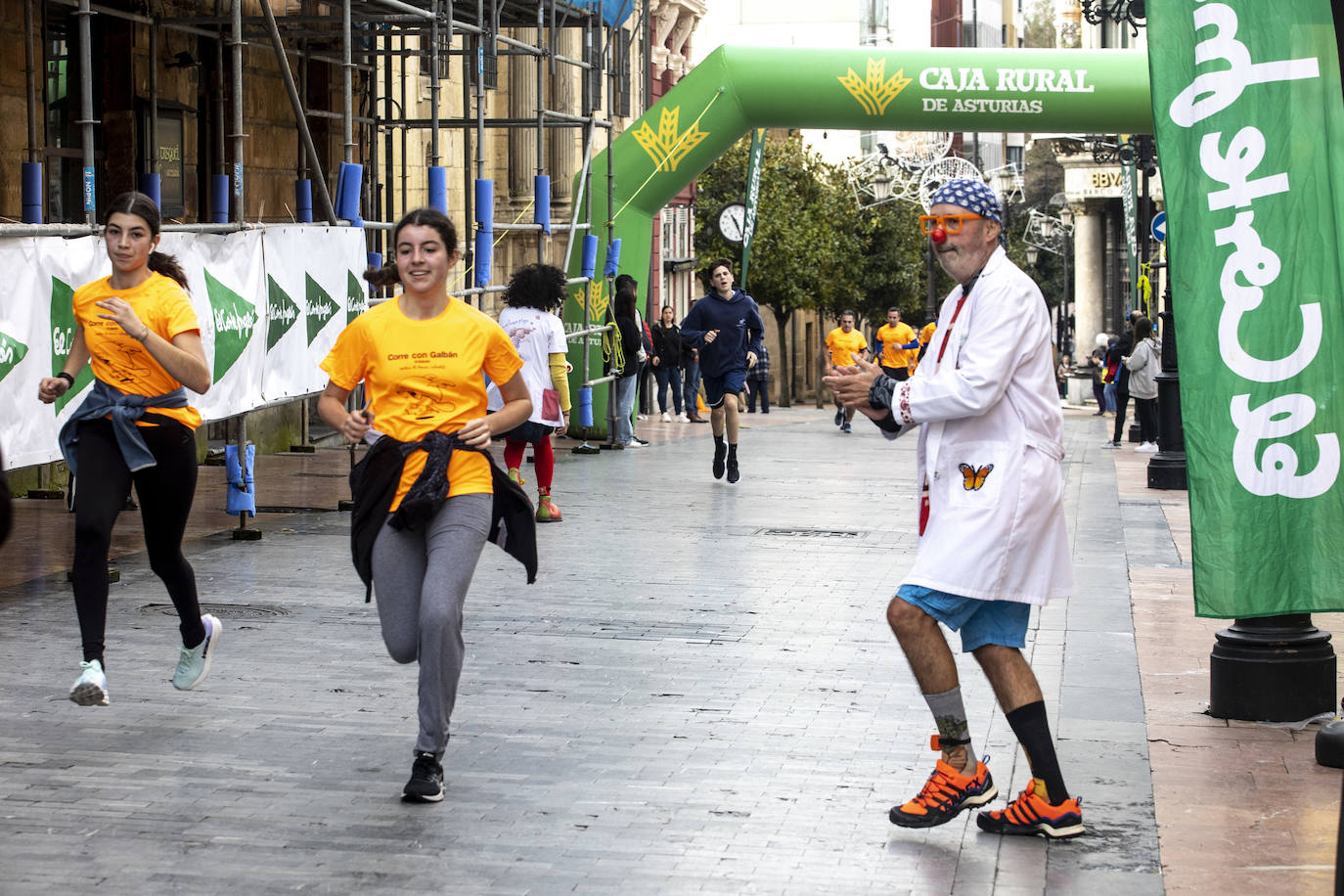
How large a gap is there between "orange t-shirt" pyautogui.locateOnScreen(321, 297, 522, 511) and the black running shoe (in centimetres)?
78

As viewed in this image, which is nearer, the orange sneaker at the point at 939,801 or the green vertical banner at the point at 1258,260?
the orange sneaker at the point at 939,801

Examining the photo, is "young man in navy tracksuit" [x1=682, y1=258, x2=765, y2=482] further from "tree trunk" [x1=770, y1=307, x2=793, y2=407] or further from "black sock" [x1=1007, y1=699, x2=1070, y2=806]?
"tree trunk" [x1=770, y1=307, x2=793, y2=407]

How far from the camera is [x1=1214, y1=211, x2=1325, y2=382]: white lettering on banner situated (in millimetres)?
6051

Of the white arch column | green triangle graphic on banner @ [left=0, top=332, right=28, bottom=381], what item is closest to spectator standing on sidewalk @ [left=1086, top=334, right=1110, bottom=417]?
the white arch column

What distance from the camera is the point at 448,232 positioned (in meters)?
5.89

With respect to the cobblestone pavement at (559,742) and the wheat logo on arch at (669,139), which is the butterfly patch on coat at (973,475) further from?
the wheat logo on arch at (669,139)

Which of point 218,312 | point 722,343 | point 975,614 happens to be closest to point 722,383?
point 722,343

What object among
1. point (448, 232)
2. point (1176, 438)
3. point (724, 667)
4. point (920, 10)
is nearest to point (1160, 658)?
point (724, 667)

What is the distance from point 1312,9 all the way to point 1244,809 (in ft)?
8.16

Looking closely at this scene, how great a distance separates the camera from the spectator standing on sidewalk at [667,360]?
2664 cm

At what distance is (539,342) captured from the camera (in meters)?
12.8

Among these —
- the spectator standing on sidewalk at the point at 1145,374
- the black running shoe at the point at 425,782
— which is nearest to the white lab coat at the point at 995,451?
the black running shoe at the point at 425,782

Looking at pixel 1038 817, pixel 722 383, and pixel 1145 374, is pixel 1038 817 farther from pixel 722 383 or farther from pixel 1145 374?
pixel 1145 374

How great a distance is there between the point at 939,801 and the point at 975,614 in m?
0.53
